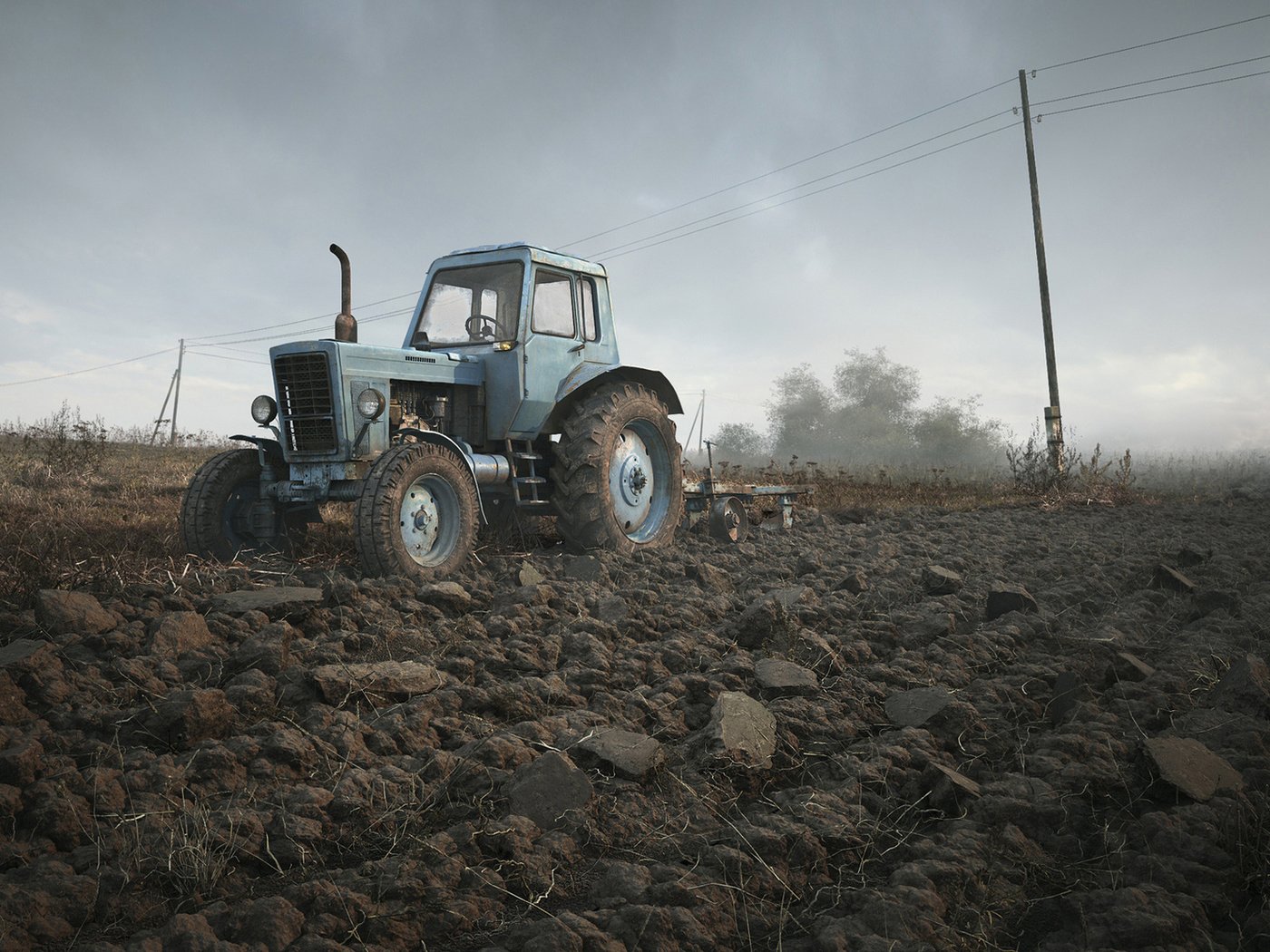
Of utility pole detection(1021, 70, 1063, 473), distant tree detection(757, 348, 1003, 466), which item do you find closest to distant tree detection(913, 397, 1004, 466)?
distant tree detection(757, 348, 1003, 466)

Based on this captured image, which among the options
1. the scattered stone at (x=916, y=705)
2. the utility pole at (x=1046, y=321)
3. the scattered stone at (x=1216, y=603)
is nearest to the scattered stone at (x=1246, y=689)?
the scattered stone at (x=916, y=705)

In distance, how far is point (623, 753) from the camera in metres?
2.66

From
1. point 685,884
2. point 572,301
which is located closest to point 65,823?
point 685,884

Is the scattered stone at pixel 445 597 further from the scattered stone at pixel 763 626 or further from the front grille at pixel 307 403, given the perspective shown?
the front grille at pixel 307 403

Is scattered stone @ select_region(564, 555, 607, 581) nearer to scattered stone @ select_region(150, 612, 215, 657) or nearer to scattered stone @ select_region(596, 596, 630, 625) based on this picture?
scattered stone @ select_region(596, 596, 630, 625)

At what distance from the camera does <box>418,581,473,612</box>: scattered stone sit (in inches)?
175

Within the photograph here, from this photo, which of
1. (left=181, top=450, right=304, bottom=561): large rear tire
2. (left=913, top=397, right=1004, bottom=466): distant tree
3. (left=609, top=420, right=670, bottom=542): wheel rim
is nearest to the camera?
(left=181, top=450, right=304, bottom=561): large rear tire

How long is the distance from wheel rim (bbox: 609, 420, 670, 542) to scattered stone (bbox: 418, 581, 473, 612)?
6.84ft

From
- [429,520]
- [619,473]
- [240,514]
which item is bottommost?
[429,520]

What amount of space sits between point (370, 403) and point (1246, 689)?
469 centimetres

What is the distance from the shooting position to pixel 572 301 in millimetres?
6738

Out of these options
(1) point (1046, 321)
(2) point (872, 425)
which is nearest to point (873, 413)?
(2) point (872, 425)

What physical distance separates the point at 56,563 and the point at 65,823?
8.79 feet

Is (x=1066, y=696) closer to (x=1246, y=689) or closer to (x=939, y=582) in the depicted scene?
(x=1246, y=689)
